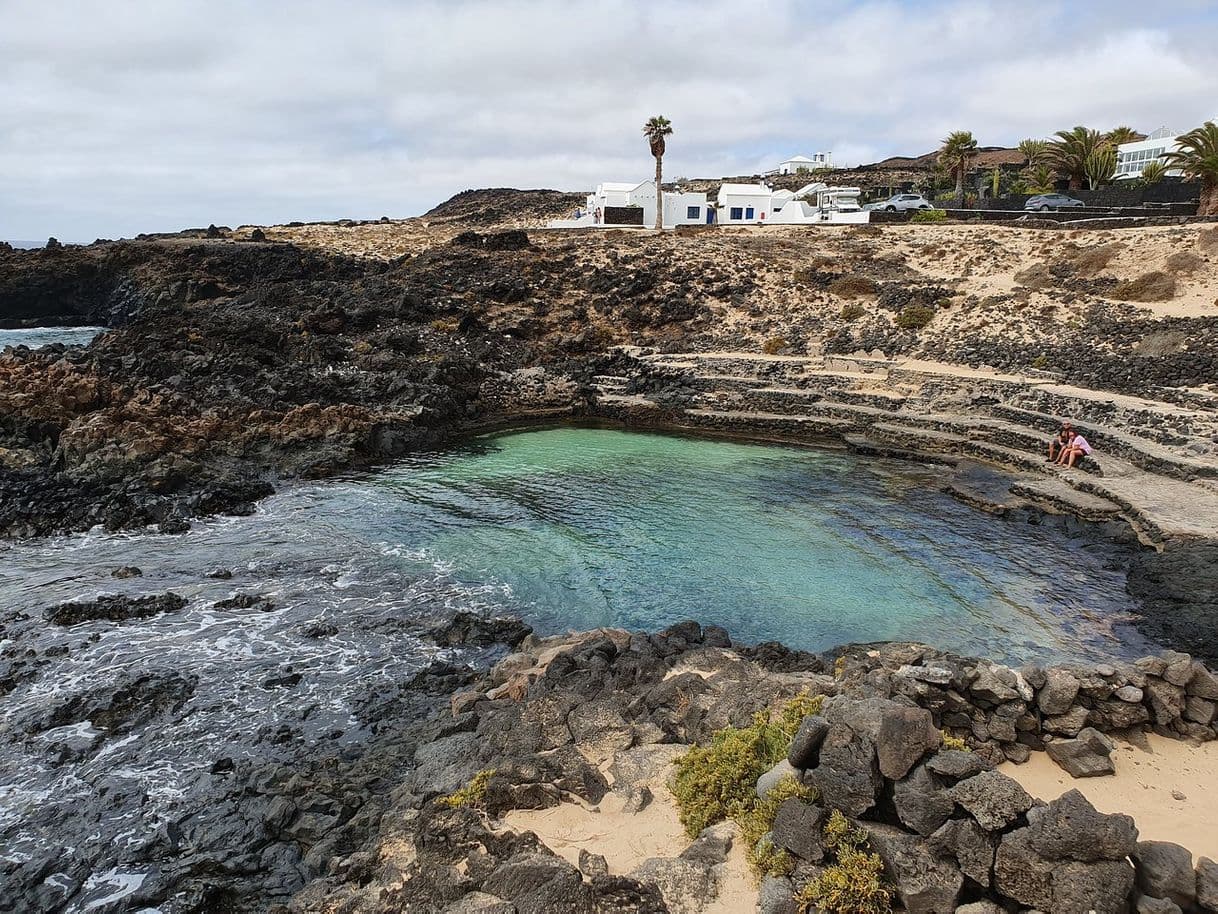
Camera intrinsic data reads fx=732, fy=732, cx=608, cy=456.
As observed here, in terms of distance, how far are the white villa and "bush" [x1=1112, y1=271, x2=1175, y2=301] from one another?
37554mm

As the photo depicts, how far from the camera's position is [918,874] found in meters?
6.55

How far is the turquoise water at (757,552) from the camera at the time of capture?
15633 millimetres

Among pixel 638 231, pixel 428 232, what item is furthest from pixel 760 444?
pixel 428 232

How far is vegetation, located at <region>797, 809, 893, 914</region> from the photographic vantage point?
6547 mm

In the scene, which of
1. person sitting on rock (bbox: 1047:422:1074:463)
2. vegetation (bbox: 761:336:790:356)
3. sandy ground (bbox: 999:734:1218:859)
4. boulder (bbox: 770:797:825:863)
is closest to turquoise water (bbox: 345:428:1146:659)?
person sitting on rock (bbox: 1047:422:1074:463)

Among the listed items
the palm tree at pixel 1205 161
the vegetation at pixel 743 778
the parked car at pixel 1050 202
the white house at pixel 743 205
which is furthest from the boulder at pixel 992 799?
the white house at pixel 743 205

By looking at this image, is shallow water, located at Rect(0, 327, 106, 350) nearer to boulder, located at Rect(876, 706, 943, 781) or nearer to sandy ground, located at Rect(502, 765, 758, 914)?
sandy ground, located at Rect(502, 765, 758, 914)

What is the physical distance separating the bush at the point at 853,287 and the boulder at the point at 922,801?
129 feet

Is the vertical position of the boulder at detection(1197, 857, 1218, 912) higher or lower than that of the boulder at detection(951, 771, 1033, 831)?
lower

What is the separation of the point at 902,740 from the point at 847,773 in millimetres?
644

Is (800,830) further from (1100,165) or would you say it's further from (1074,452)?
(1100,165)

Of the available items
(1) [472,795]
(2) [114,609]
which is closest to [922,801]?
(1) [472,795]

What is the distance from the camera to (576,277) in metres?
47.1

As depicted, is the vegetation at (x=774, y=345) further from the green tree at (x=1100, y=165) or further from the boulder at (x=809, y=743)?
the boulder at (x=809, y=743)
